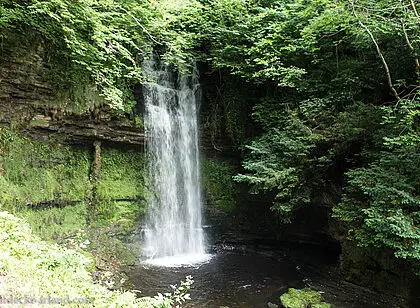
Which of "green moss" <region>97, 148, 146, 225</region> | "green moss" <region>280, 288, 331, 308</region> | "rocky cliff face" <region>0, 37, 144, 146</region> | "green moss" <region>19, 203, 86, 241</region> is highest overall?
"rocky cliff face" <region>0, 37, 144, 146</region>

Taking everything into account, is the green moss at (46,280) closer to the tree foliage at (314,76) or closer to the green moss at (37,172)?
the green moss at (37,172)

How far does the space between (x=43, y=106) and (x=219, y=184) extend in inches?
256

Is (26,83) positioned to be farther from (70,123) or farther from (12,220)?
(12,220)

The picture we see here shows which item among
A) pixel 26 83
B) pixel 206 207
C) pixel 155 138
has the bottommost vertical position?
pixel 206 207

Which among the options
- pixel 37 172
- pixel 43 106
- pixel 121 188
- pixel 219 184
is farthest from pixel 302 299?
pixel 43 106

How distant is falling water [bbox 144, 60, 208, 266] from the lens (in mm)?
10203

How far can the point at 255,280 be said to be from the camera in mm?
7961

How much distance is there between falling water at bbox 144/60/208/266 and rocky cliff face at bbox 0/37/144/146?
1346 millimetres

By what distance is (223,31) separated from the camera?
32.0 feet

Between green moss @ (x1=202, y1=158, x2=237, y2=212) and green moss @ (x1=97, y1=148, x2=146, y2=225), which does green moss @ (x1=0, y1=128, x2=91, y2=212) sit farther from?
green moss @ (x1=202, y1=158, x2=237, y2=212)

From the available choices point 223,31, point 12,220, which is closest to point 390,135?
point 223,31

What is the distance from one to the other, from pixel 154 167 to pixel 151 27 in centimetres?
447

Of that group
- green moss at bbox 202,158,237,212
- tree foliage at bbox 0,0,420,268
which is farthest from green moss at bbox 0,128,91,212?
green moss at bbox 202,158,237,212

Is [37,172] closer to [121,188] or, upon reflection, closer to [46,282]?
[121,188]
